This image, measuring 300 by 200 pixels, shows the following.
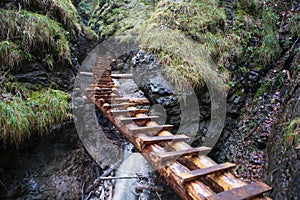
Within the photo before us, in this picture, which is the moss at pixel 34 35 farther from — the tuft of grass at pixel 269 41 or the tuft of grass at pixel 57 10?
the tuft of grass at pixel 269 41

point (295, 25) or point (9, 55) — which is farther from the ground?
point (295, 25)

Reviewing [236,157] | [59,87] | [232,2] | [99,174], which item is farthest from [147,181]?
[232,2]

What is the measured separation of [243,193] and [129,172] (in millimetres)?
3826

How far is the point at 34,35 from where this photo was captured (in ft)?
10.9

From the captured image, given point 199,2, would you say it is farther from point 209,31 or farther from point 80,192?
point 80,192

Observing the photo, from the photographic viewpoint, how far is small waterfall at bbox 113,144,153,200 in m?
4.13

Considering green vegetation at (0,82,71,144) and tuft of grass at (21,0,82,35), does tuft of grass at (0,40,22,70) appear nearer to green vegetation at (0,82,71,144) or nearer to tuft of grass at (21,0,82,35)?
green vegetation at (0,82,71,144)

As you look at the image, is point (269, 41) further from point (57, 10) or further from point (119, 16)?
point (119, 16)

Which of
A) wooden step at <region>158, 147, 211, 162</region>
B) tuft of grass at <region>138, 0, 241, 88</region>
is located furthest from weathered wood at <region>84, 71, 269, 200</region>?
tuft of grass at <region>138, 0, 241, 88</region>

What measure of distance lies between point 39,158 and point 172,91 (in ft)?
8.29

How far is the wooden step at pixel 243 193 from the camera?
111cm

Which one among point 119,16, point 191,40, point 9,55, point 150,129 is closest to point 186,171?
point 150,129

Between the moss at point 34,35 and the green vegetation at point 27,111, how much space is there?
52 centimetres

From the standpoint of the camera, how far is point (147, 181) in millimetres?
4227
